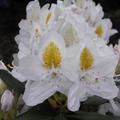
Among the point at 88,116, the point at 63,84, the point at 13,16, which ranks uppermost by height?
the point at 63,84

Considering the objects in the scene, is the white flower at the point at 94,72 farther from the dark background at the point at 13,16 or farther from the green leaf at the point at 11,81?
the dark background at the point at 13,16

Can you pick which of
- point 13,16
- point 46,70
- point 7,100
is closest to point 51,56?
point 46,70

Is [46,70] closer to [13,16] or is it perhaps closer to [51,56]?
[51,56]

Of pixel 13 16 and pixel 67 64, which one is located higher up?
pixel 67 64

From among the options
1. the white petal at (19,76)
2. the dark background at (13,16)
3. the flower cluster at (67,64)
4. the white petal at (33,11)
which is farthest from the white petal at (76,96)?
the dark background at (13,16)

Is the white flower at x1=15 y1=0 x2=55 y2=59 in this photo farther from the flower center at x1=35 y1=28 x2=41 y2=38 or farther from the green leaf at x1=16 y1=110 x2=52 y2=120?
the green leaf at x1=16 y1=110 x2=52 y2=120

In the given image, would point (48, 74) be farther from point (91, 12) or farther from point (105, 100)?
point (91, 12)

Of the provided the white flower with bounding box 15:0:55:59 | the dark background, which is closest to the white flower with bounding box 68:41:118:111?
the white flower with bounding box 15:0:55:59
